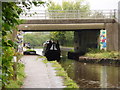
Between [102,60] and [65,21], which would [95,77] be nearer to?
[102,60]

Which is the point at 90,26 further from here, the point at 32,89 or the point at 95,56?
the point at 32,89

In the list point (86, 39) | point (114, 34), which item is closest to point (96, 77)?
point (114, 34)

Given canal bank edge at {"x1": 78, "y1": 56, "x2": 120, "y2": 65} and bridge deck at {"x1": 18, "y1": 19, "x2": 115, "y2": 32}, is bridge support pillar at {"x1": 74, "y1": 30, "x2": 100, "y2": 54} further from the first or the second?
canal bank edge at {"x1": 78, "y1": 56, "x2": 120, "y2": 65}

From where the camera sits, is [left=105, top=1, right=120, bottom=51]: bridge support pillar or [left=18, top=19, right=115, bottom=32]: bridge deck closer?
[left=18, top=19, right=115, bottom=32]: bridge deck

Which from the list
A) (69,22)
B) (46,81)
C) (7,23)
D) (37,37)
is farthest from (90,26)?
(37,37)

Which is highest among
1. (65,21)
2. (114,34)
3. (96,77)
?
(65,21)

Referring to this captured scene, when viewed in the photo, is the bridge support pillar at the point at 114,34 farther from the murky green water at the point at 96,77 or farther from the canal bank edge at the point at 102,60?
the murky green water at the point at 96,77

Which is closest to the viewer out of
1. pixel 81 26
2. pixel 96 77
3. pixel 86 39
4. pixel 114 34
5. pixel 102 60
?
pixel 96 77

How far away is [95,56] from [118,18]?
6.37m

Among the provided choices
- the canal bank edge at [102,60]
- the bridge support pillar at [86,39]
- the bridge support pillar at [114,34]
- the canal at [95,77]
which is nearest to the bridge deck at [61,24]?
the bridge support pillar at [114,34]

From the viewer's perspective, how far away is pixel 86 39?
36812 mm

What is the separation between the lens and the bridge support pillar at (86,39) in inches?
1422

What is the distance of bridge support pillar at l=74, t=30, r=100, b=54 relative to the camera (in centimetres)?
3612

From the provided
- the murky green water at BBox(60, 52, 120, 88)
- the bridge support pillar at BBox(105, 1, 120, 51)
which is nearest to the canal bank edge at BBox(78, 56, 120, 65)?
the murky green water at BBox(60, 52, 120, 88)
